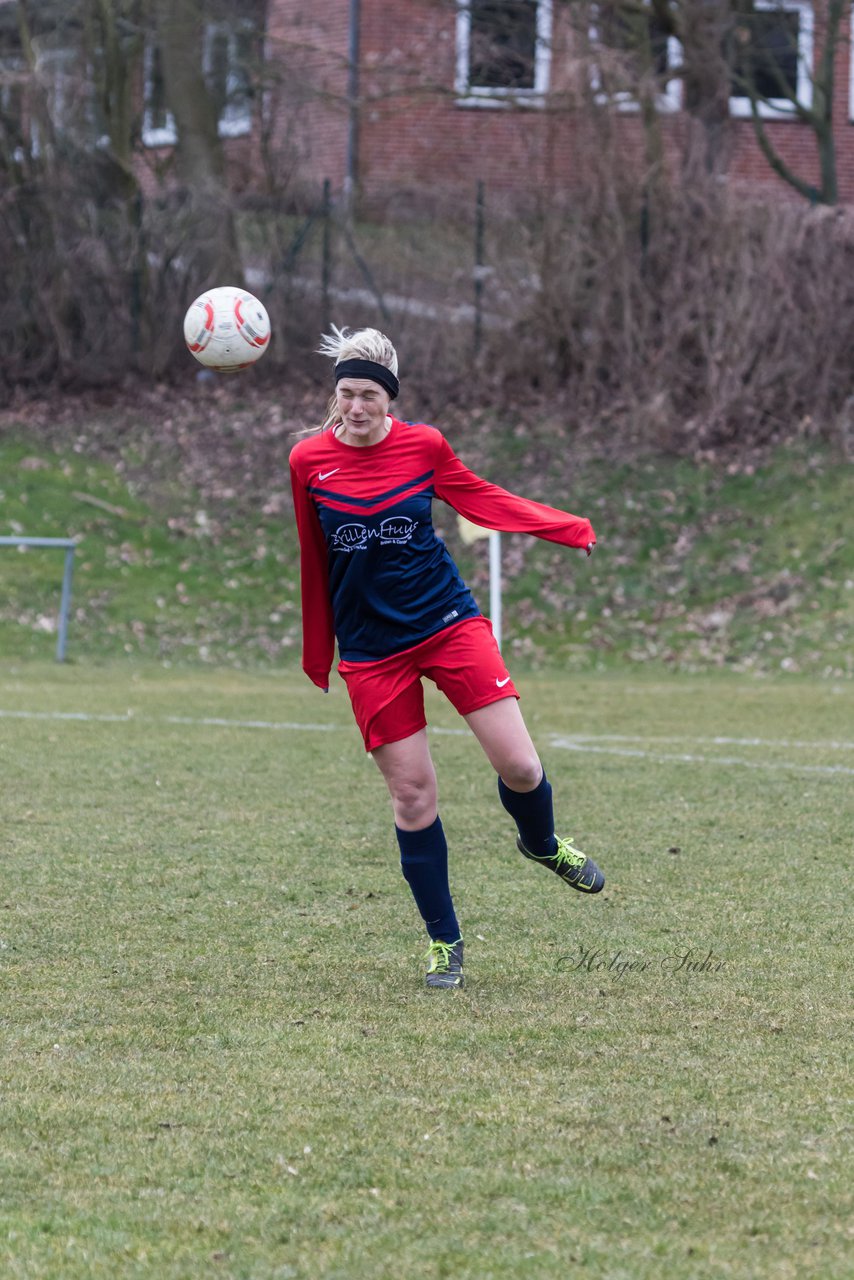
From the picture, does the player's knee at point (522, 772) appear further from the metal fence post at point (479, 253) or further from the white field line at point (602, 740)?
the metal fence post at point (479, 253)

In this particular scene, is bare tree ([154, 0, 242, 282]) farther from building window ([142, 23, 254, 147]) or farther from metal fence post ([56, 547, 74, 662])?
metal fence post ([56, 547, 74, 662])

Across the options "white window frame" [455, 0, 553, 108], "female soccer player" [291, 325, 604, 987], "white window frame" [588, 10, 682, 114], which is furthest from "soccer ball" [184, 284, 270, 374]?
"white window frame" [455, 0, 553, 108]

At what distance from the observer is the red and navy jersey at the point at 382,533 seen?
16.7ft

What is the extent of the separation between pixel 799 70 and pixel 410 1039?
23.0 m

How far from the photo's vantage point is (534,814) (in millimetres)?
5227

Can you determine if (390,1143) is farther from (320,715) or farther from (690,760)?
(320,715)

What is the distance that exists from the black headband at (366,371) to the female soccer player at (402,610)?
1 cm

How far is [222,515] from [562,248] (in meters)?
5.28

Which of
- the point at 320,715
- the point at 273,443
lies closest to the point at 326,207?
the point at 273,443

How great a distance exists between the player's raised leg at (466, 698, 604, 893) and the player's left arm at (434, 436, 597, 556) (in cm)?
56

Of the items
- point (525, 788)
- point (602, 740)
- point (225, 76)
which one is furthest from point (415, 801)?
point (225, 76)

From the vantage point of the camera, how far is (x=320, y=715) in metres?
12.2

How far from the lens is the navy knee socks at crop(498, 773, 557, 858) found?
5.21 m

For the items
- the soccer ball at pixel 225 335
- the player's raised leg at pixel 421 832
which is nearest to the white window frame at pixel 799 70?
the soccer ball at pixel 225 335
